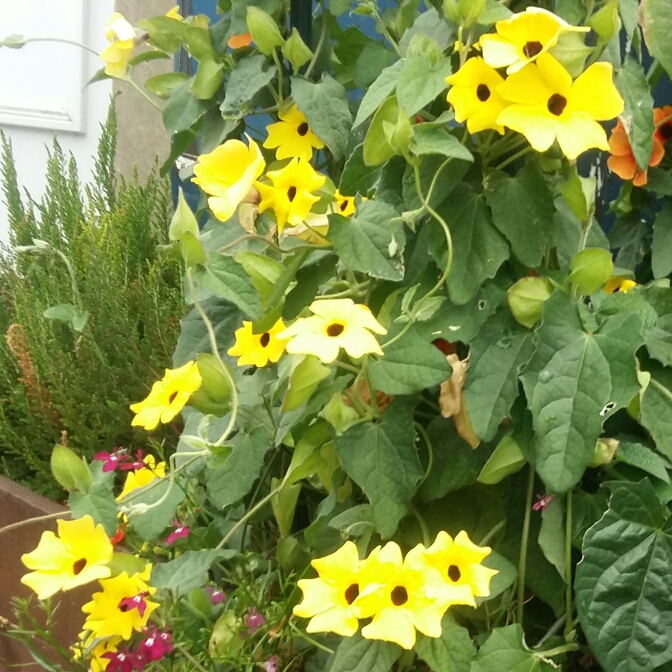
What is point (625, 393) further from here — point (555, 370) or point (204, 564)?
point (204, 564)

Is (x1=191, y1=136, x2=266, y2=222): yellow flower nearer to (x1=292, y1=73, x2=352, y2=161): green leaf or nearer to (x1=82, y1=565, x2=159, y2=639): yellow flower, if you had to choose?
(x1=292, y1=73, x2=352, y2=161): green leaf

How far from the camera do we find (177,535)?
0.58 metres

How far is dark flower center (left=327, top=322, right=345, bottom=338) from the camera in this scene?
0.41 meters

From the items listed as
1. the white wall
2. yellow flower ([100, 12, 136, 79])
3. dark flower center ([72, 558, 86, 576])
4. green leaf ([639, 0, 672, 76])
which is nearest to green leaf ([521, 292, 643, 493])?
green leaf ([639, 0, 672, 76])

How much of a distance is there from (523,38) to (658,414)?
276 millimetres

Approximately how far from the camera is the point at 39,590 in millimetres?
463

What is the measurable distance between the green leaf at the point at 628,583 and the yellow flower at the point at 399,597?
0.33 ft

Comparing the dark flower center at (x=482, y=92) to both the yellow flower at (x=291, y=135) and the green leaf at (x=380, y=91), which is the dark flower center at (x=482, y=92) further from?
the yellow flower at (x=291, y=135)

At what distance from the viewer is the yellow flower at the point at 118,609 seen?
0.52m

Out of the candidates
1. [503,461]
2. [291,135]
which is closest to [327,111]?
[291,135]

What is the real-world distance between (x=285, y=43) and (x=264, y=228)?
200 mm

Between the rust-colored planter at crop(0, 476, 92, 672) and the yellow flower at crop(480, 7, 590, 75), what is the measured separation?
2.37ft

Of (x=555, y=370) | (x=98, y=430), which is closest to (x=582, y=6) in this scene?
(x=555, y=370)

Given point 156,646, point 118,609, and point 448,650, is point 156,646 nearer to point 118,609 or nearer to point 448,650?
point 118,609
